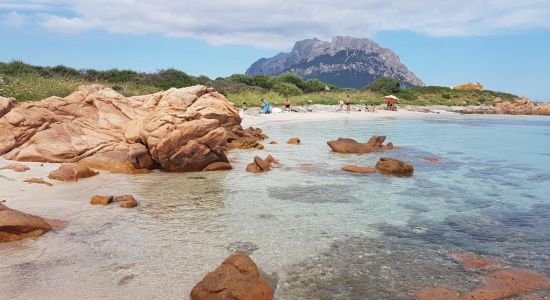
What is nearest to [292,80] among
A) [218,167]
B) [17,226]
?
[218,167]

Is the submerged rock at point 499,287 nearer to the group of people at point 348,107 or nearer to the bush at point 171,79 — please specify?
the bush at point 171,79

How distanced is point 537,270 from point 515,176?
31.8 ft

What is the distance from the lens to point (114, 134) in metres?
17.2

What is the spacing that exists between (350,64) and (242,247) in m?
171

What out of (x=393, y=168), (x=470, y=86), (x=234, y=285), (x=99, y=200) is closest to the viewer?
(x=234, y=285)

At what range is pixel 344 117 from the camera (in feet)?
148

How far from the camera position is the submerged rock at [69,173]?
12.5m

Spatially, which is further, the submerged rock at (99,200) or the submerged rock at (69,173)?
the submerged rock at (69,173)

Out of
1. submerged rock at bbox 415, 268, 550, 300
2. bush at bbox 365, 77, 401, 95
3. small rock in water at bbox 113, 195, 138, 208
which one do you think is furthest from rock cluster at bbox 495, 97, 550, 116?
small rock in water at bbox 113, 195, 138, 208

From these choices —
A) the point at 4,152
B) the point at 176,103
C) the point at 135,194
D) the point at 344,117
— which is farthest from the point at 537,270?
the point at 344,117

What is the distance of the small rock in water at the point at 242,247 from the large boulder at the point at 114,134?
745 cm

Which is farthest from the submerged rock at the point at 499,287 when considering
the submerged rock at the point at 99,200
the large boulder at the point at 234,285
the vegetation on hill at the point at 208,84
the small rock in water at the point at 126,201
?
the vegetation on hill at the point at 208,84

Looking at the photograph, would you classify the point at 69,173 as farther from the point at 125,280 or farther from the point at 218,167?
the point at 125,280

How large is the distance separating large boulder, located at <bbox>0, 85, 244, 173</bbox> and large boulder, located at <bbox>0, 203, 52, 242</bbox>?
670cm
